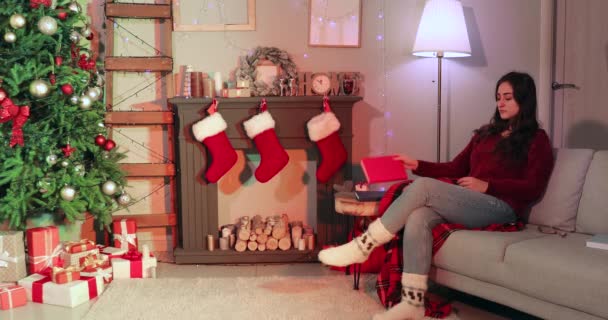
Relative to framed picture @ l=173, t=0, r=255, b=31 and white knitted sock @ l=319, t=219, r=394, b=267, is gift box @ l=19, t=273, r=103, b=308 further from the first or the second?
framed picture @ l=173, t=0, r=255, b=31

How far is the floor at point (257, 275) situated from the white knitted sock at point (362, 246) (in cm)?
39

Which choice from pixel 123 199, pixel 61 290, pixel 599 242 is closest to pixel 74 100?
pixel 123 199

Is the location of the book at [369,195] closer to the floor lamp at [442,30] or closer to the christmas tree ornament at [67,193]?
the floor lamp at [442,30]

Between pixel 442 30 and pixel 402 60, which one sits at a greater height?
pixel 442 30

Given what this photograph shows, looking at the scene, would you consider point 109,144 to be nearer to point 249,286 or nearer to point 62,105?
point 62,105

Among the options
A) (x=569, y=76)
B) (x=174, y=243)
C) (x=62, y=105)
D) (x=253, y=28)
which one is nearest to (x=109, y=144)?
(x=62, y=105)

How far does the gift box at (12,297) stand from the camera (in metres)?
2.64

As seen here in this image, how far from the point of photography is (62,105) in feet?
9.95

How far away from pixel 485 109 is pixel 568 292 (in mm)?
2014

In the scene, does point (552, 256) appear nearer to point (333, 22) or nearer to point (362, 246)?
point (362, 246)

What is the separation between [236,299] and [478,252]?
3.90 feet

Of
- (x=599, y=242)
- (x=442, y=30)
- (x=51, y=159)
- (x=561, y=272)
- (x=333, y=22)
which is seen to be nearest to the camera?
(x=561, y=272)

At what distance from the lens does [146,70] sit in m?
3.57

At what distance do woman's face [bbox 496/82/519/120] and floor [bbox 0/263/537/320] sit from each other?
93 centimetres
